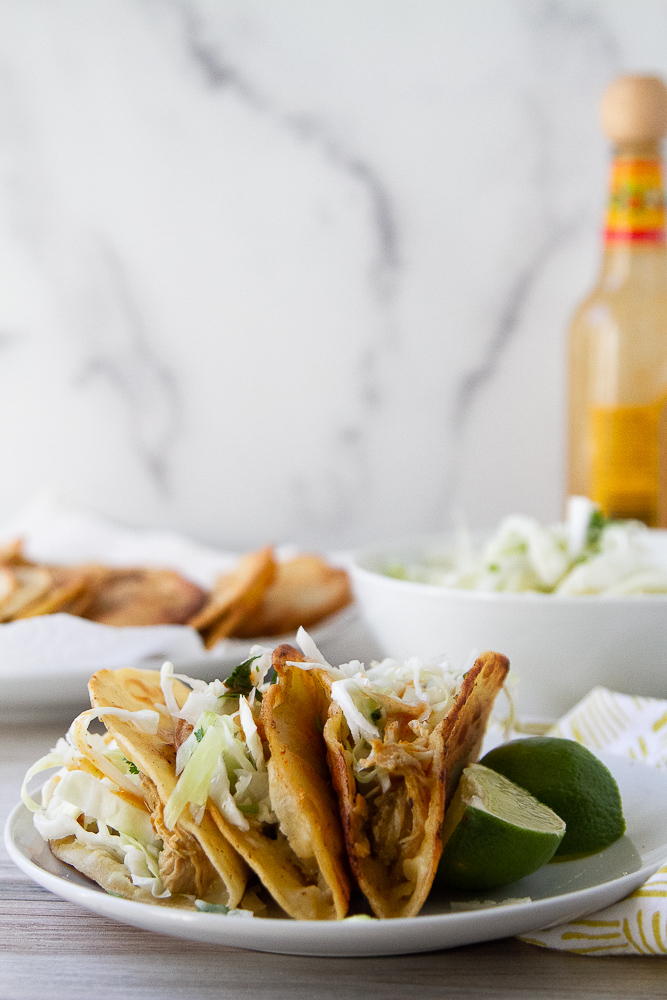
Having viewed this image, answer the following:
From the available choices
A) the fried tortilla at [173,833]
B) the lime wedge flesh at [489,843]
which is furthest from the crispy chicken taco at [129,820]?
the lime wedge flesh at [489,843]

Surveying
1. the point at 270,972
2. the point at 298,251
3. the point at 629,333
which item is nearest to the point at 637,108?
the point at 629,333

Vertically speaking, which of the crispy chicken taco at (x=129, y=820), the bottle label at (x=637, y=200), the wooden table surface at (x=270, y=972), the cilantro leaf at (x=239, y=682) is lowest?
the wooden table surface at (x=270, y=972)

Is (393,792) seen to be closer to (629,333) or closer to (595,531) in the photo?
(595,531)

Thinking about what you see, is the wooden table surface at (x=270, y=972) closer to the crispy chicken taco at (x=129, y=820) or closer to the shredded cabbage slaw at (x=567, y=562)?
the crispy chicken taco at (x=129, y=820)

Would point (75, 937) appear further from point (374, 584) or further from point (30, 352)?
point (30, 352)

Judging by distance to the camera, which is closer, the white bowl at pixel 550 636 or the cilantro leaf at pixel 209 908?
the cilantro leaf at pixel 209 908

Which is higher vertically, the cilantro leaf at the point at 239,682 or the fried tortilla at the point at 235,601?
the cilantro leaf at the point at 239,682

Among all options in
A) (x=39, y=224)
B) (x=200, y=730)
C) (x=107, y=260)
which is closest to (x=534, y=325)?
(x=107, y=260)
